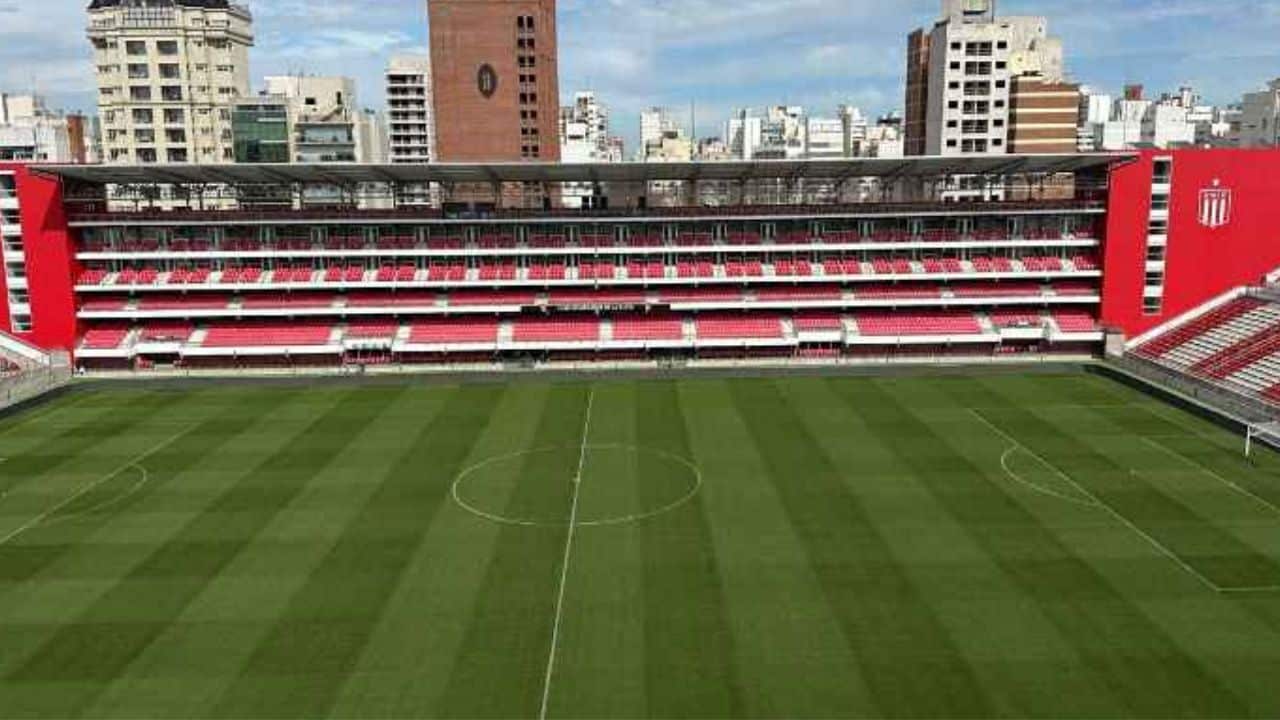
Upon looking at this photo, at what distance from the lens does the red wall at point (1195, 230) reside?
53156 millimetres

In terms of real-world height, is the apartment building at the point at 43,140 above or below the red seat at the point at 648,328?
above

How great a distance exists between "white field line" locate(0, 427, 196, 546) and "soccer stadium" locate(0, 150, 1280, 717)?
193 mm

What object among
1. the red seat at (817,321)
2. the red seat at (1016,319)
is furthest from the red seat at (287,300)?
the red seat at (1016,319)

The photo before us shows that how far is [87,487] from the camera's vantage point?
34344mm

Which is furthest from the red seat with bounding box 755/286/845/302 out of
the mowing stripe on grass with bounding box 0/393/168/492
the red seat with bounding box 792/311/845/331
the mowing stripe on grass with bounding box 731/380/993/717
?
the mowing stripe on grass with bounding box 0/393/168/492

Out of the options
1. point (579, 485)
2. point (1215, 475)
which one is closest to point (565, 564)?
point (579, 485)

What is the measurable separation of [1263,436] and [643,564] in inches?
1158

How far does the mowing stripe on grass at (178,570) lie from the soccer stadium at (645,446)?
5.8 inches

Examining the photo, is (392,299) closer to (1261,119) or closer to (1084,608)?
(1084,608)

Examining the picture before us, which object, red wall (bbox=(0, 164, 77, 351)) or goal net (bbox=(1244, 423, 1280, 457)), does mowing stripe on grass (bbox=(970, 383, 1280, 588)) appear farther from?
red wall (bbox=(0, 164, 77, 351))

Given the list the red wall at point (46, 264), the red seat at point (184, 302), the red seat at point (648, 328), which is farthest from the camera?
the red seat at point (648, 328)

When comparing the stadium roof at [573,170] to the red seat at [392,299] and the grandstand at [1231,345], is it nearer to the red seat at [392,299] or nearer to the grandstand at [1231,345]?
the red seat at [392,299]

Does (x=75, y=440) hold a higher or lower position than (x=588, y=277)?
lower

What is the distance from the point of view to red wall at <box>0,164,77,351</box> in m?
53.0
